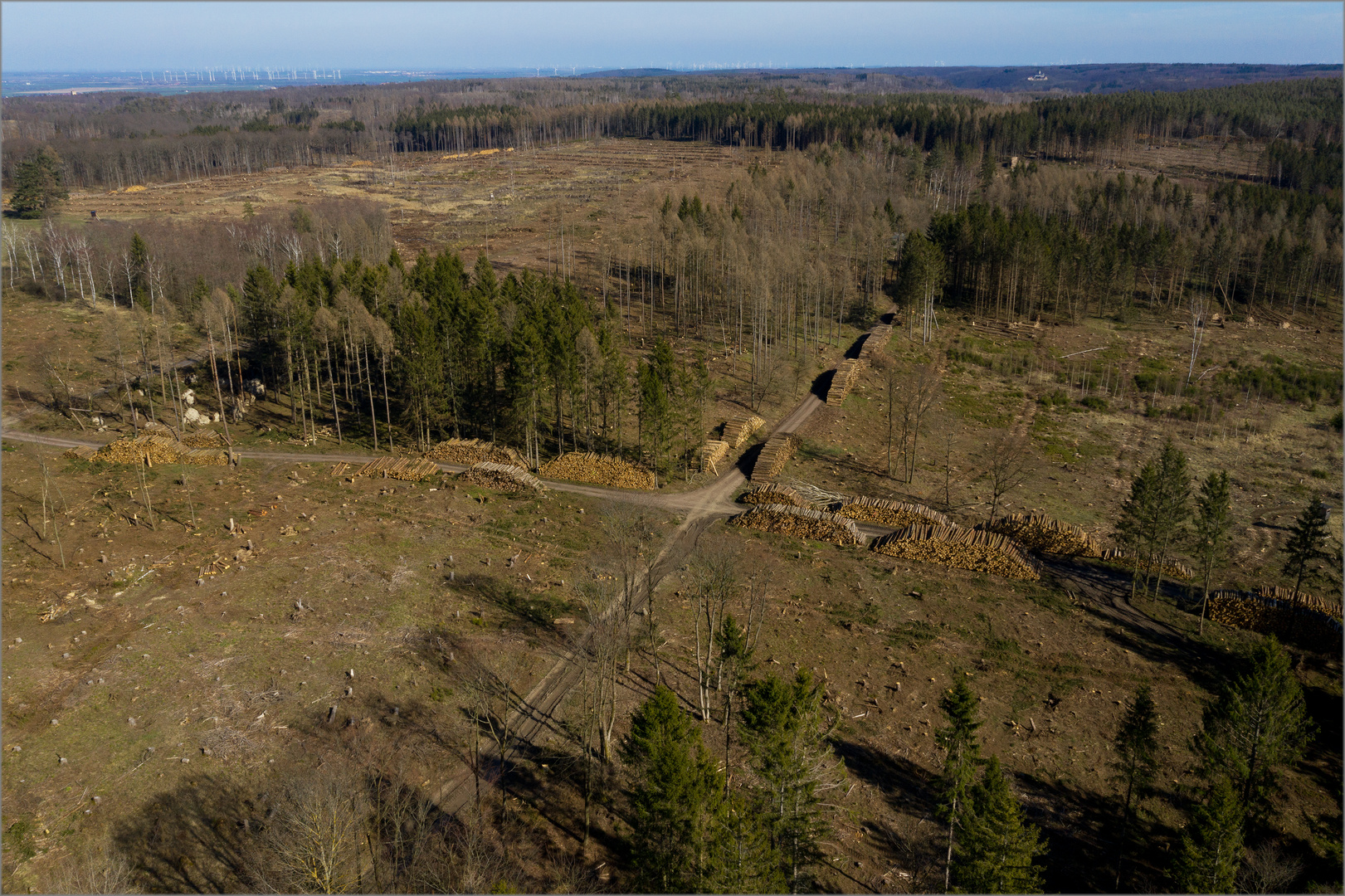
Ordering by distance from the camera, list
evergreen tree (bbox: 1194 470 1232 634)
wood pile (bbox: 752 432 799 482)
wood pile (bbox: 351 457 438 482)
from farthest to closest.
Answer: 1. wood pile (bbox: 752 432 799 482)
2. wood pile (bbox: 351 457 438 482)
3. evergreen tree (bbox: 1194 470 1232 634)

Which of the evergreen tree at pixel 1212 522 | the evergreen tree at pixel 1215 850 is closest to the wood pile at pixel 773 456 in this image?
the evergreen tree at pixel 1212 522

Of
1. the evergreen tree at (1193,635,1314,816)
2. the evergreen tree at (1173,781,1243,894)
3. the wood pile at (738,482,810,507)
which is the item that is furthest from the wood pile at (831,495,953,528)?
the evergreen tree at (1173,781,1243,894)

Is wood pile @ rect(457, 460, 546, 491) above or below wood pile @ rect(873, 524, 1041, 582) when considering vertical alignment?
above

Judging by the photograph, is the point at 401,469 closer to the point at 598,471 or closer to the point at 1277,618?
the point at 598,471

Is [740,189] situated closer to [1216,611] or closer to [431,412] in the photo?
[431,412]

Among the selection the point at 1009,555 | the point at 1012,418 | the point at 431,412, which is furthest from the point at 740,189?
the point at 1009,555

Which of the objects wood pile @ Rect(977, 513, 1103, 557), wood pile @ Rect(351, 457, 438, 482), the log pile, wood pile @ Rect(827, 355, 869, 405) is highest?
wood pile @ Rect(827, 355, 869, 405)

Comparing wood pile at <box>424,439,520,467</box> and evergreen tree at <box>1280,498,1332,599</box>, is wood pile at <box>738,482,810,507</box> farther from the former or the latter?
evergreen tree at <box>1280,498,1332,599</box>

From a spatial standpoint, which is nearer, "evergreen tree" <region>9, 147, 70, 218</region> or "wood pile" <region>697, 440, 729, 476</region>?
"wood pile" <region>697, 440, 729, 476</region>
